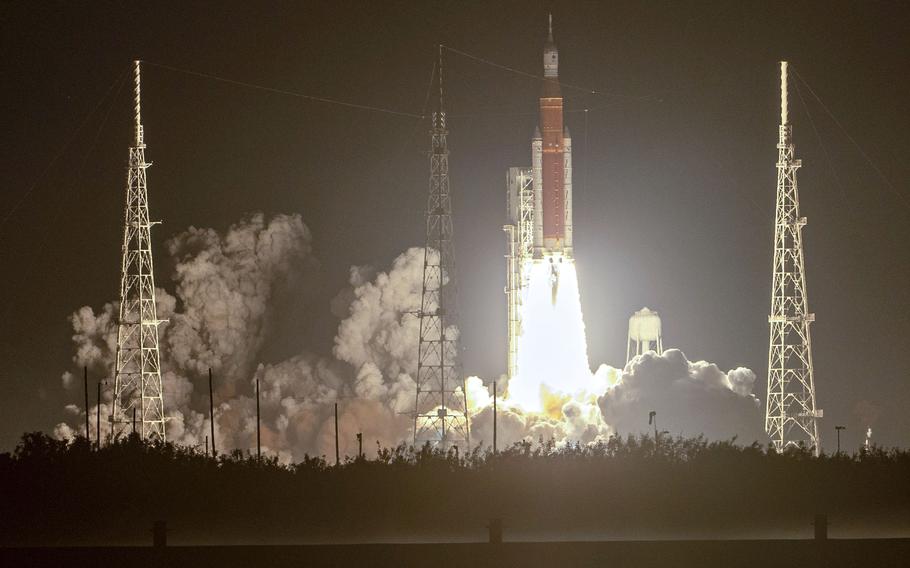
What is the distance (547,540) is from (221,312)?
184 feet

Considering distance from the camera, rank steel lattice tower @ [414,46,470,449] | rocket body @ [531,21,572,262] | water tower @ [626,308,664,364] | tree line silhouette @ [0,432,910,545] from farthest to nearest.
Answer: water tower @ [626,308,664,364] < rocket body @ [531,21,572,262] < steel lattice tower @ [414,46,470,449] < tree line silhouette @ [0,432,910,545]

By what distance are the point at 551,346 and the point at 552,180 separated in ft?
25.5

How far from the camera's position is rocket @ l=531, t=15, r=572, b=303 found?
9412 cm

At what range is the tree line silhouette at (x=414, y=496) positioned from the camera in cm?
Result: 5250

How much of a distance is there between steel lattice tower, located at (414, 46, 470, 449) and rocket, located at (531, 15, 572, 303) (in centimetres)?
400

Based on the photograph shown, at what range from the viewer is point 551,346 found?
9775 cm

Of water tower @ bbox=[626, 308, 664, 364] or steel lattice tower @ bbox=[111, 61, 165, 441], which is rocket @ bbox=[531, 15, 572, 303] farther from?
steel lattice tower @ bbox=[111, 61, 165, 441]

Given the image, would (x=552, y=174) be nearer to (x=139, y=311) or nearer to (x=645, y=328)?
(x=645, y=328)

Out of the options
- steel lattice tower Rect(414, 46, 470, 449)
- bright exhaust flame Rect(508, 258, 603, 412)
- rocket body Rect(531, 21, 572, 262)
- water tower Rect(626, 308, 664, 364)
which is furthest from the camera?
water tower Rect(626, 308, 664, 364)

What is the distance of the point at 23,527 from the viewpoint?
51.9 metres

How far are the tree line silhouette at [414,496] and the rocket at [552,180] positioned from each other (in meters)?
36.2

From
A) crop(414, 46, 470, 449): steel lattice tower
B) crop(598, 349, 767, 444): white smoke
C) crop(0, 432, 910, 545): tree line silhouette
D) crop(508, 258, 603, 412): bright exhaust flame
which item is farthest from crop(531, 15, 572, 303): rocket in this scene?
crop(0, 432, 910, 545): tree line silhouette

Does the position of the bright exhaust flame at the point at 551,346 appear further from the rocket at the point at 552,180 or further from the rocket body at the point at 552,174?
the rocket body at the point at 552,174

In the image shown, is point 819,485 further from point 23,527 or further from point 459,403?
point 459,403
